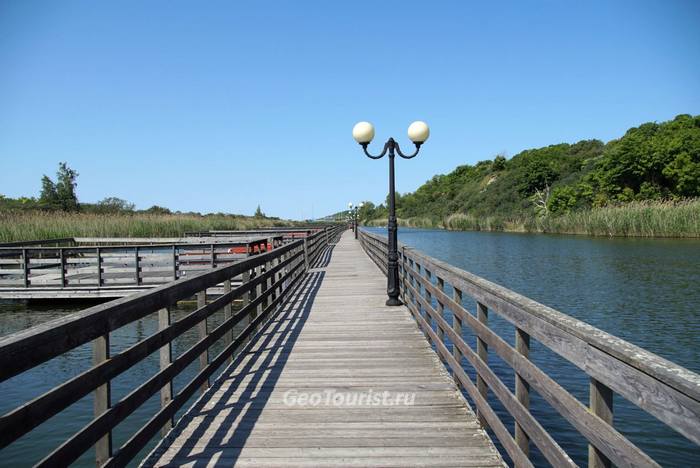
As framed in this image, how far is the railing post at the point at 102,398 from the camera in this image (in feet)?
8.67

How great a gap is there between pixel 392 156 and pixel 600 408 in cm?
730

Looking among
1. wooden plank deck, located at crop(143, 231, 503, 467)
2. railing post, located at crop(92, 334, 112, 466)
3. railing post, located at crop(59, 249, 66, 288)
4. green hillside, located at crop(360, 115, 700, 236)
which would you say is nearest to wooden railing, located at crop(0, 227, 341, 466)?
railing post, located at crop(92, 334, 112, 466)

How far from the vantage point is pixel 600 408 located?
6.23 feet

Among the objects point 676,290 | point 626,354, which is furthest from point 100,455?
point 676,290

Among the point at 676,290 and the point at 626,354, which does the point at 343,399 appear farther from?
the point at 676,290

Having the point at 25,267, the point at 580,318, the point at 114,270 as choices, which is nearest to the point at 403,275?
the point at 580,318

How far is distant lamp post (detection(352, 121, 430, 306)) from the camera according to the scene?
883 cm

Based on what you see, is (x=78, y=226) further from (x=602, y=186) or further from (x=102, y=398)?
(x=602, y=186)

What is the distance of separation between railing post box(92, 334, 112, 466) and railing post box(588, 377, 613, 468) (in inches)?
95.6

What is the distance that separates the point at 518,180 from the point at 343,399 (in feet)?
310

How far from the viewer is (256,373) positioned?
5086 mm

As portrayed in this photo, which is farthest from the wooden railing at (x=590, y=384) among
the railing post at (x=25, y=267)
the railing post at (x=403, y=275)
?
the railing post at (x=25, y=267)

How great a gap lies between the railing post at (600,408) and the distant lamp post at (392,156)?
22.3 feet

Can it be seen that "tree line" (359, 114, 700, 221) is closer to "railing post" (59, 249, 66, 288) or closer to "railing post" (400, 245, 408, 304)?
"railing post" (400, 245, 408, 304)
